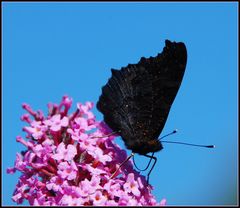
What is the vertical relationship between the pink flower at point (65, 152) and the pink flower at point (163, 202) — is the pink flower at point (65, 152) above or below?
above

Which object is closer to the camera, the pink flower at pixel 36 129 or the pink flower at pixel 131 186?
the pink flower at pixel 131 186

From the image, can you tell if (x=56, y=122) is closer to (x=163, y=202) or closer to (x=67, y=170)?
(x=67, y=170)

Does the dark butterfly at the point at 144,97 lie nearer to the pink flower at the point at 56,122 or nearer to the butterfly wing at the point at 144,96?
the butterfly wing at the point at 144,96

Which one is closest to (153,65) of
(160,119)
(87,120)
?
(160,119)

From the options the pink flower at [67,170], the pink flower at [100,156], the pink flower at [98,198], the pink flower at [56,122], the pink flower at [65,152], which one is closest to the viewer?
the pink flower at [98,198]

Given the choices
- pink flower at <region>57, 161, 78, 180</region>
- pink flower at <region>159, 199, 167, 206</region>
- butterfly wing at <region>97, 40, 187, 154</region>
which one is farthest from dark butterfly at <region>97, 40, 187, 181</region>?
pink flower at <region>57, 161, 78, 180</region>

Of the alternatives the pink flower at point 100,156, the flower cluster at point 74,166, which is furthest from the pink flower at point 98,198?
the pink flower at point 100,156

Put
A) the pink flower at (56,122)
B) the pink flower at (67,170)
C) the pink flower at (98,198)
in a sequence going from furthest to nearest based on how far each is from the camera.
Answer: the pink flower at (56,122) < the pink flower at (67,170) < the pink flower at (98,198)

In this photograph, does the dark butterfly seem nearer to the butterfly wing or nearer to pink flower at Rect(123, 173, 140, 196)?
the butterfly wing
